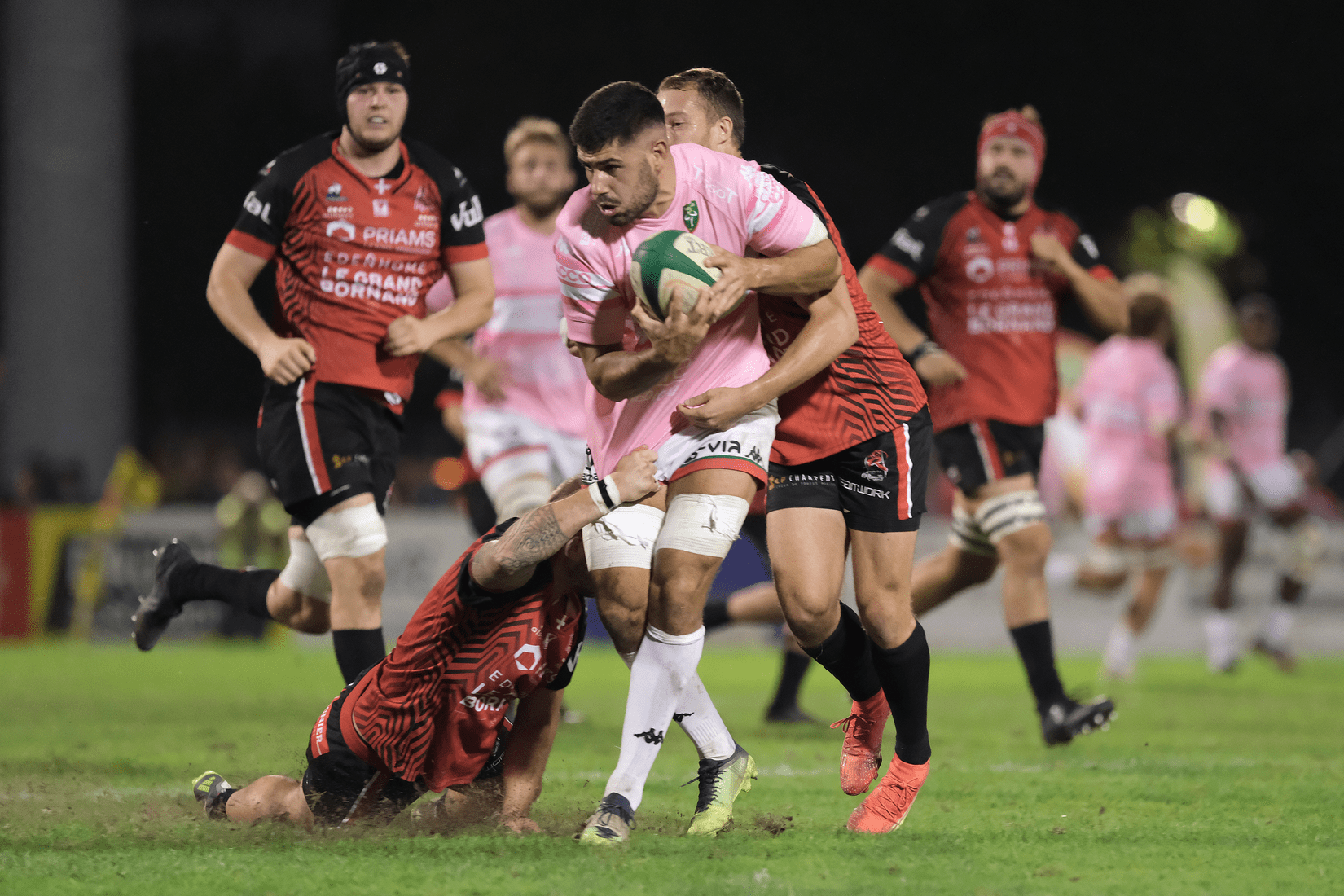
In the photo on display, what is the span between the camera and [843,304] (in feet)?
14.0

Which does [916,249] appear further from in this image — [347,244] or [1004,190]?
[347,244]

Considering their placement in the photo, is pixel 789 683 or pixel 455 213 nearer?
pixel 455 213

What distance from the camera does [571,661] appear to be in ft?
12.6

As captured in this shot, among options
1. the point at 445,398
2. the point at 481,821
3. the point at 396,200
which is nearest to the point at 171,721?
the point at 445,398

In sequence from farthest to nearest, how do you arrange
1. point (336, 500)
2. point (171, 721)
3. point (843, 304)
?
point (171, 721), point (336, 500), point (843, 304)

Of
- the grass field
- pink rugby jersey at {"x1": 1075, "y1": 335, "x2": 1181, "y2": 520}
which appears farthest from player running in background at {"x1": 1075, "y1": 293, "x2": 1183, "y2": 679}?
the grass field

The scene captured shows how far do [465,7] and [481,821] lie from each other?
81.5 ft

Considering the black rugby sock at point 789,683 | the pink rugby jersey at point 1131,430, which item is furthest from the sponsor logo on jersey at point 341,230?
the pink rugby jersey at point 1131,430

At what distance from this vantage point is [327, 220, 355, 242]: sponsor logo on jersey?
537cm

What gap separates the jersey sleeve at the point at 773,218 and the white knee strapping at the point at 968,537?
2.70 metres

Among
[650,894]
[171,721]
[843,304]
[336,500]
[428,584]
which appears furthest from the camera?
[428,584]

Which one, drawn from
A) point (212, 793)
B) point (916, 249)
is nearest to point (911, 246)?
point (916, 249)

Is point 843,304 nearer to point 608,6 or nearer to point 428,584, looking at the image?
point 428,584

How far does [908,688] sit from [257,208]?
9.54ft
